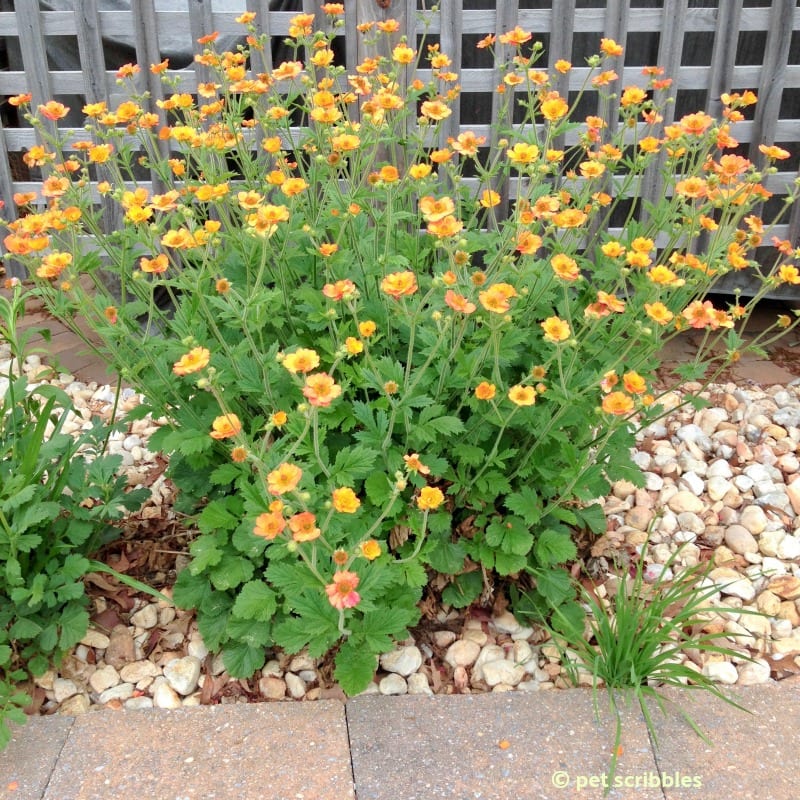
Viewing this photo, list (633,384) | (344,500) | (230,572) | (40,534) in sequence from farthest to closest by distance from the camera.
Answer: (40,534) < (230,572) < (633,384) < (344,500)

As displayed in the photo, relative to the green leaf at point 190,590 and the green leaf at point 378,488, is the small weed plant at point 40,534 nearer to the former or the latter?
the green leaf at point 190,590

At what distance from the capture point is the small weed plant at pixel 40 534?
1.88 meters

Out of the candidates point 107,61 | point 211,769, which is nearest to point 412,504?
point 211,769

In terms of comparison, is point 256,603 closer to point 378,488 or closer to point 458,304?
point 378,488

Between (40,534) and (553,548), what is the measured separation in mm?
1268

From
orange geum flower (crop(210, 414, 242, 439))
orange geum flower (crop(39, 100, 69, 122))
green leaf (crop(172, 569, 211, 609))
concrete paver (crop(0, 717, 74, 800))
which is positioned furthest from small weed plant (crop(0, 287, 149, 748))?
orange geum flower (crop(210, 414, 242, 439))

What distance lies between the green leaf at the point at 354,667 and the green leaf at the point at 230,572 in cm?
28

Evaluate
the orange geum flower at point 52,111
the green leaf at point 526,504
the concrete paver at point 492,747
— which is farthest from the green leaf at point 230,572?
the orange geum flower at point 52,111

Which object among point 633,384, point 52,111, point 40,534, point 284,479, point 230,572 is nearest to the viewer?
point 284,479

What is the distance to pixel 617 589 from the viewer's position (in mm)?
2330

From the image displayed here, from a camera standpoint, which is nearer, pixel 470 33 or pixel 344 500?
pixel 344 500

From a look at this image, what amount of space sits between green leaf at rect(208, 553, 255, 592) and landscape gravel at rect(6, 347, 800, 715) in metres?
0.24

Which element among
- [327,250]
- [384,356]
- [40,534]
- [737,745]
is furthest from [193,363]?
[737,745]

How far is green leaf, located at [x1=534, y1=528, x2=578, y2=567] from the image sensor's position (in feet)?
6.66
